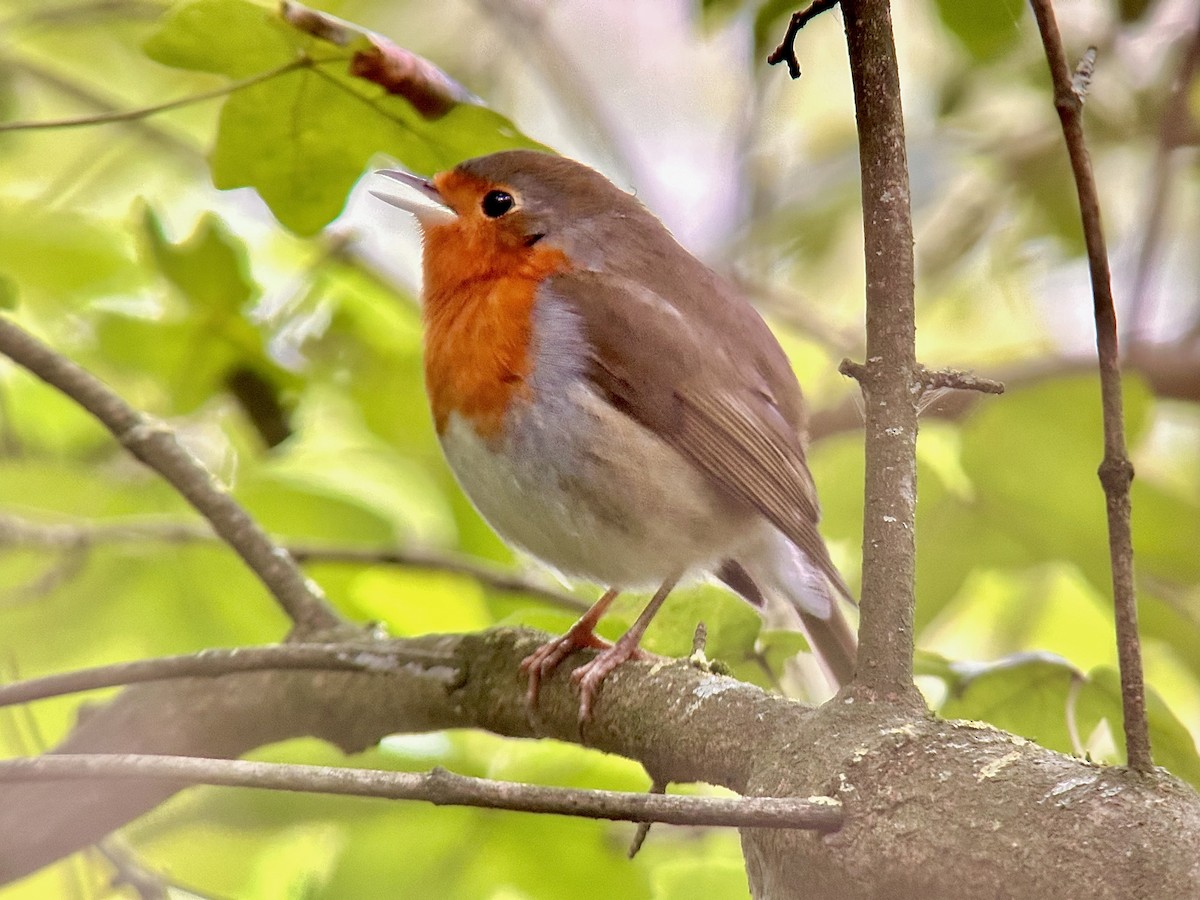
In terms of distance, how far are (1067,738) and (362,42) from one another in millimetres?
1584

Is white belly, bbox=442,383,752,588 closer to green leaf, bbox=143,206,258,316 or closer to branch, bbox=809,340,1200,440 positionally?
green leaf, bbox=143,206,258,316

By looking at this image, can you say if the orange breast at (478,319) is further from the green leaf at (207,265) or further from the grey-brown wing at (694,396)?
the green leaf at (207,265)

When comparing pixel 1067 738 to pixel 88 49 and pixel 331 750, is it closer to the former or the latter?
pixel 331 750

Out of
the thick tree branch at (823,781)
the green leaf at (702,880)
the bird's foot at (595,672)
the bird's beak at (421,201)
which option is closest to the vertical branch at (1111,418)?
the thick tree branch at (823,781)

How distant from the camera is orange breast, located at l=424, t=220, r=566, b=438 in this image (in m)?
2.67

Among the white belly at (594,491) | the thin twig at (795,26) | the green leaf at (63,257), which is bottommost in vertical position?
the thin twig at (795,26)

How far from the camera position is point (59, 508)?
9.98 ft

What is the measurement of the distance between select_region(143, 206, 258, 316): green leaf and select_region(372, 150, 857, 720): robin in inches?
15.7

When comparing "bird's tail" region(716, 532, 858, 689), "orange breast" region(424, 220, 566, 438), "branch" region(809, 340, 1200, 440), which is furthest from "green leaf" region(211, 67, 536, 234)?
"branch" region(809, 340, 1200, 440)

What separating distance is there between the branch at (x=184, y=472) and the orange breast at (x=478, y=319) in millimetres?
446

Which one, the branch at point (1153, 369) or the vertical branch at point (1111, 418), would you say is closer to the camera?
the vertical branch at point (1111, 418)

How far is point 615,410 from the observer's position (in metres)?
2.71

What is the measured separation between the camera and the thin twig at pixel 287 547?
2.86m

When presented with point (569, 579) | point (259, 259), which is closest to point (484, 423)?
point (569, 579)
